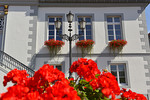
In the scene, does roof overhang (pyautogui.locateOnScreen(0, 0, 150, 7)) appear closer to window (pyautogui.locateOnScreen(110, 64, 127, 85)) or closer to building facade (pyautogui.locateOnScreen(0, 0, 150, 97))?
building facade (pyautogui.locateOnScreen(0, 0, 150, 97))

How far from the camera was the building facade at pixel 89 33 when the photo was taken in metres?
7.96

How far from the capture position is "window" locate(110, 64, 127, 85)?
8031 mm

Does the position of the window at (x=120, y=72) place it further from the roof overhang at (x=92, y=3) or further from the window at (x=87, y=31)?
the roof overhang at (x=92, y=3)

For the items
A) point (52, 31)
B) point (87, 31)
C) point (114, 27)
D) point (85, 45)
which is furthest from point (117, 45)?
point (52, 31)

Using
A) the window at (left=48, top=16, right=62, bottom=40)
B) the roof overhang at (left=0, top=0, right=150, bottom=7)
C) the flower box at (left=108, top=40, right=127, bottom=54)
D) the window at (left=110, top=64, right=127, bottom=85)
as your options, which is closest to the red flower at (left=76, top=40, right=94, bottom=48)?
the flower box at (left=108, top=40, right=127, bottom=54)

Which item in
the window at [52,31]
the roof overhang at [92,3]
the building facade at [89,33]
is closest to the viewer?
the building facade at [89,33]

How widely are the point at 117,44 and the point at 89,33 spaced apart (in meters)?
1.95

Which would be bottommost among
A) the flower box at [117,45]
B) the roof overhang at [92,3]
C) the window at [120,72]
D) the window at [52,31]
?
the window at [120,72]

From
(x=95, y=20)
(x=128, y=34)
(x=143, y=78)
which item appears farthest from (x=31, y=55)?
(x=143, y=78)

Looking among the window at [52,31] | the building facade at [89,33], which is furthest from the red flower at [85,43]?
the window at [52,31]

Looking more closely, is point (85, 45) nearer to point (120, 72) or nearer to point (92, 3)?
point (120, 72)

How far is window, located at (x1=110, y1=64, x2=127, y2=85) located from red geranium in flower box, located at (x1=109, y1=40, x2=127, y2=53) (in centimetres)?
102

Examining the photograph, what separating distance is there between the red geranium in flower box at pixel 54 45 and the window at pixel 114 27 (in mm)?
3325

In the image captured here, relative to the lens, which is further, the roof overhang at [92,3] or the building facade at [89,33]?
the roof overhang at [92,3]
